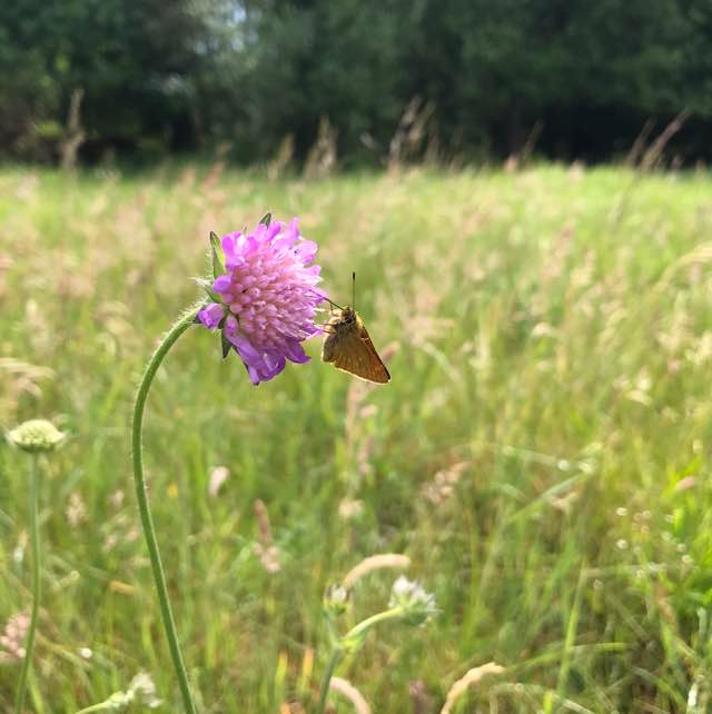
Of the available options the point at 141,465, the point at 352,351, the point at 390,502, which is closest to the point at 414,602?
the point at 352,351

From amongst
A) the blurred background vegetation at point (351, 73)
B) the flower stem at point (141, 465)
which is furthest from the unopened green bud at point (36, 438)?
the blurred background vegetation at point (351, 73)

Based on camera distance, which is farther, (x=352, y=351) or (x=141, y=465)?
(x=352, y=351)

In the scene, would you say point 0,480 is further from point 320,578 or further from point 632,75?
point 632,75

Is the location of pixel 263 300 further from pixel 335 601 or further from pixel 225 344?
pixel 335 601

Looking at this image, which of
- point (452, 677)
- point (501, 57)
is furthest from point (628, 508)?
point (501, 57)

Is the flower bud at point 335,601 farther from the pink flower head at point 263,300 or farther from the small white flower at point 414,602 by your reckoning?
the pink flower head at point 263,300

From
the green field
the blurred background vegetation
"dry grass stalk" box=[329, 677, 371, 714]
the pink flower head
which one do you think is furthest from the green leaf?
the blurred background vegetation
